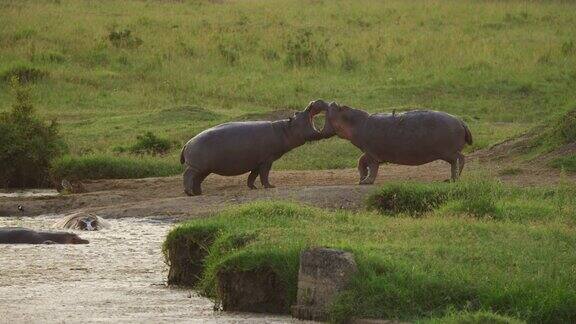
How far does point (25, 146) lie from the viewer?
1755 cm

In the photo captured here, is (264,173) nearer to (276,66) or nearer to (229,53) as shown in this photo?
(276,66)

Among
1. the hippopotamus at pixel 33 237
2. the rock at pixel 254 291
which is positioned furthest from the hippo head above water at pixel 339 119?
the rock at pixel 254 291

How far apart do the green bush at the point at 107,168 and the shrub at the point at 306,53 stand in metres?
9.23

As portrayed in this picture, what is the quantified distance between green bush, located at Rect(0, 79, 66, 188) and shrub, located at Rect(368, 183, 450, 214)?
6273 millimetres

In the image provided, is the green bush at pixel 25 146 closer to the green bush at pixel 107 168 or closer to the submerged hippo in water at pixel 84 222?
the green bush at pixel 107 168

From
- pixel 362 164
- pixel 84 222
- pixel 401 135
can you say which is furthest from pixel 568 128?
pixel 84 222

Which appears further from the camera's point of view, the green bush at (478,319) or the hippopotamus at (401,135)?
the hippopotamus at (401,135)

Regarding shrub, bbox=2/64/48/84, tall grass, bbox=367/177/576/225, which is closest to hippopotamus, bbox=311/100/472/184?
tall grass, bbox=367/177/576/225

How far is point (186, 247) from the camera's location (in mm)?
10477

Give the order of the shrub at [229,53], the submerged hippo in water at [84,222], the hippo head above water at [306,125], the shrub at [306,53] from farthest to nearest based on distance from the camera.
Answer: the shrub at [229,53] → the shrub at [306,53] → the hippo head above water at [306,125] → the submerged hippo in water at [84,222]

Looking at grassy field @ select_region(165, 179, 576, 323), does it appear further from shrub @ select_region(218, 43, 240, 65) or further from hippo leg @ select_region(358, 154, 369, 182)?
shrub @ select_region(218, 43, 240, 65)

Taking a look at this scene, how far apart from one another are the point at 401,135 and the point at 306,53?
12450 mm

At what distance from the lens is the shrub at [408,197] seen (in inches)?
487

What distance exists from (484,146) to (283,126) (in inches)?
154
